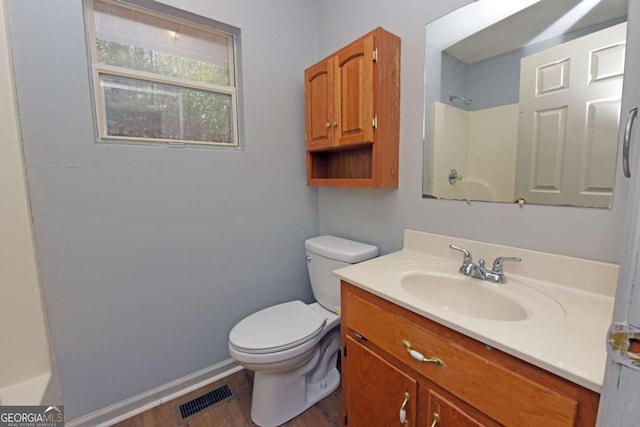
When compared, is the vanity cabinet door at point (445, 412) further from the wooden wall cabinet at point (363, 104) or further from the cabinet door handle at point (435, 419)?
the wooden wall cabinet at point (363, 104)

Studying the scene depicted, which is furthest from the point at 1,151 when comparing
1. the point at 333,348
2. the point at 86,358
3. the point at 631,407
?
the point at 631,407

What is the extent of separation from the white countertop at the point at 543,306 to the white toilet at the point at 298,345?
1.33ft

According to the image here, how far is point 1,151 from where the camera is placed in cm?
110

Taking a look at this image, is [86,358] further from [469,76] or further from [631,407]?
[469,76]

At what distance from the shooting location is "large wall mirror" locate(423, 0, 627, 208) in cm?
86

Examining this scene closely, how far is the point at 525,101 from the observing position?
1009 mm

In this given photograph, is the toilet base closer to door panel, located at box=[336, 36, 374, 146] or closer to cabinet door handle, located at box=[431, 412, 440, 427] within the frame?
cabinet door handle, located at box=[431, 412, 440, 427]

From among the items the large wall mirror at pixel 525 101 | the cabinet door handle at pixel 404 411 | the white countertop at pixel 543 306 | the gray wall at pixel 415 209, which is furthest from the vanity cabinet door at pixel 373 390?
the large wall mirror at pixel 525 101

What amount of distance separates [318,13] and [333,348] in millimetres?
2110

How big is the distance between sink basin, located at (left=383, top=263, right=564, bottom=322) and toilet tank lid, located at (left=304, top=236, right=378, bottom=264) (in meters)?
0.31

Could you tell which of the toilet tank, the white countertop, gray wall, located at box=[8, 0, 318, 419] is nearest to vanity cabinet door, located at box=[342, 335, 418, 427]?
the white countertop

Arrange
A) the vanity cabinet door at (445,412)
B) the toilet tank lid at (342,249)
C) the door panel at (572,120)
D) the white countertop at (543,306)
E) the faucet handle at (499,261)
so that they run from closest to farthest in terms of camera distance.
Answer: the white countertop at (543,306) → the vanity cabinet door at (445,412) → the door panel at (572,120) → the faucet handle at (499,261) → the toilet tank lid at (342,249)

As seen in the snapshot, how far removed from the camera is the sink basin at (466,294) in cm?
85

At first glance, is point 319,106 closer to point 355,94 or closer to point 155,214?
point 355,94
